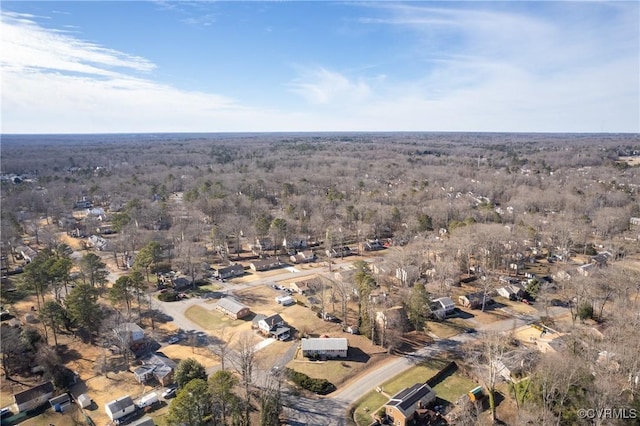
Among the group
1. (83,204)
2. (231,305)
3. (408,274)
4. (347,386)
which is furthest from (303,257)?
(83,204)

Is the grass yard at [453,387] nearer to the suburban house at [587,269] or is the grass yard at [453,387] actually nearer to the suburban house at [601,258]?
the suburban house at [587,269]

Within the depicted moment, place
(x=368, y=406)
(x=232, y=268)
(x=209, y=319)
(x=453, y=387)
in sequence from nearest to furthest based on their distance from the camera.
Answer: (x=368, y=406) → (x=453, y=387) → (x=209, y=319) → (x=232, y=268)

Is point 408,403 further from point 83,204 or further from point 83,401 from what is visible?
point 83,204

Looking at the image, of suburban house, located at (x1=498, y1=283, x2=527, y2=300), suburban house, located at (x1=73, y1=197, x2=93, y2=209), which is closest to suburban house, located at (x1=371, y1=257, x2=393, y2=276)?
suburban house, located at (x1=498, y1=283, x2=527, y2=300)

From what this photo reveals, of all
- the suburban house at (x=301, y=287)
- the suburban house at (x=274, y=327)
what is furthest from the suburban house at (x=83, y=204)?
the suburban house at (x=274, y=327)

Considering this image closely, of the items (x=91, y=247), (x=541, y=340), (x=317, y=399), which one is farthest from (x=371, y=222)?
(x=91, y=247)
